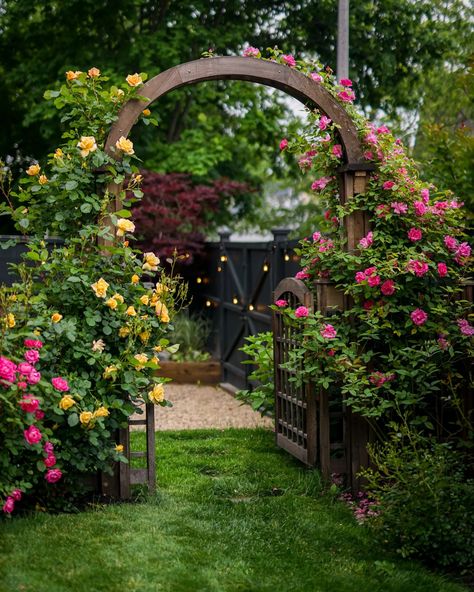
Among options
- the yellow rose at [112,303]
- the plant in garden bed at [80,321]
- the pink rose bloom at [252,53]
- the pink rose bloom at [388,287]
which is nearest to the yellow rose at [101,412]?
the plant in garden bed at [80,321]

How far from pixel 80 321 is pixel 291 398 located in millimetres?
1946

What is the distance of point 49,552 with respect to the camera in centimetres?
415

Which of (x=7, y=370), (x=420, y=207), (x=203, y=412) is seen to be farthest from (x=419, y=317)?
(x=203, y=412)

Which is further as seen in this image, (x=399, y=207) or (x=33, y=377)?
(x=399, y=207)

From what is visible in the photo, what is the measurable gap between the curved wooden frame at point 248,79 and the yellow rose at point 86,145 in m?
0.20

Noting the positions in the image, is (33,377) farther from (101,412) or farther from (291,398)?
(291,398)

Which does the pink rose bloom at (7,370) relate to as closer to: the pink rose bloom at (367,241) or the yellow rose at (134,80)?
the yellow rose at (134,80)

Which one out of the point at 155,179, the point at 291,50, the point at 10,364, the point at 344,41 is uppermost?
the point at 291,50

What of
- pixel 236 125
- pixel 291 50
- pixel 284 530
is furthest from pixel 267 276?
pixel 236 125

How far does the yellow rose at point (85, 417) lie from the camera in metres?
4.74

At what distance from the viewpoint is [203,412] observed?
936cm

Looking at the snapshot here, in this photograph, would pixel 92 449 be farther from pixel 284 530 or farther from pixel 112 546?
pixel 284 530

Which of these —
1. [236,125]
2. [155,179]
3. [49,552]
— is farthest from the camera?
[236,125]

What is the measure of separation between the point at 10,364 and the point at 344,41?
7503 mm
